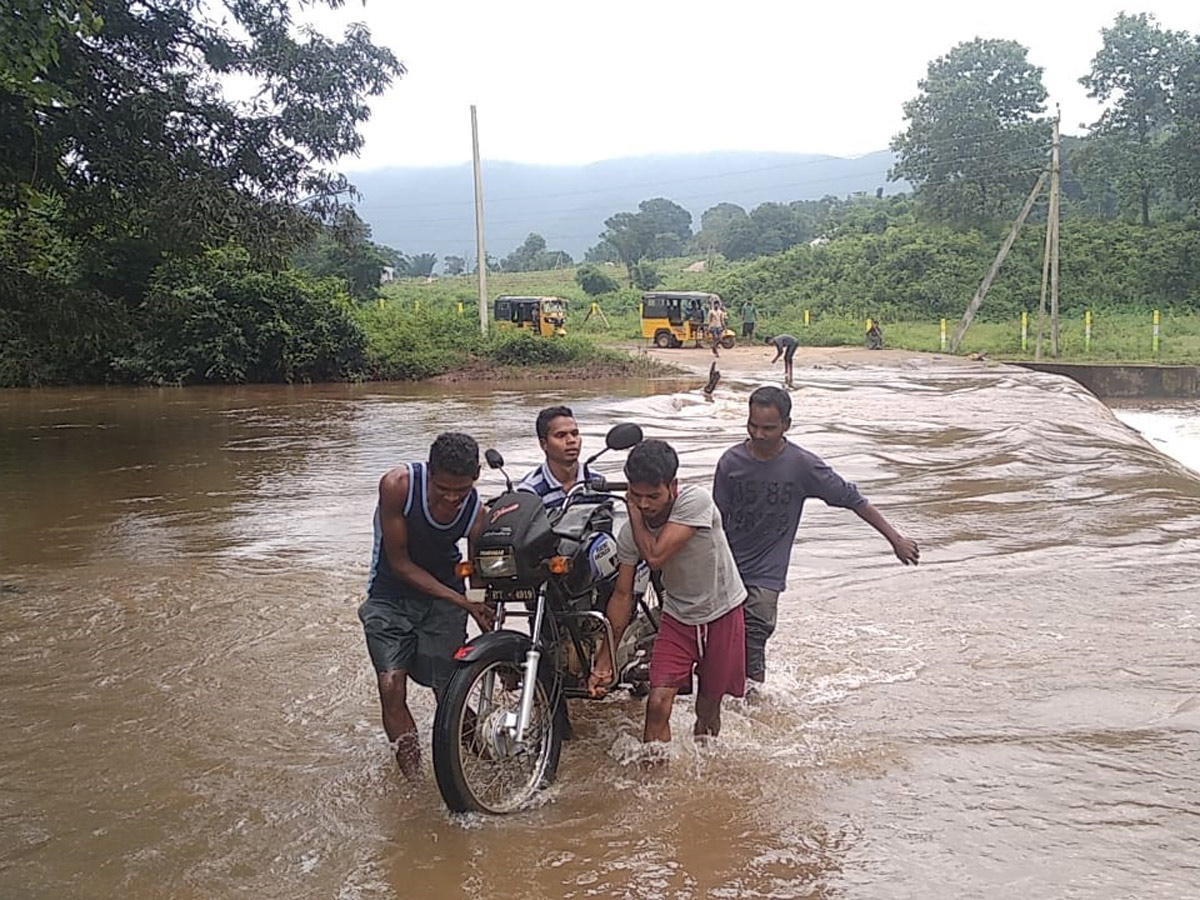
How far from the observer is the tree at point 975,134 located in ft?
157

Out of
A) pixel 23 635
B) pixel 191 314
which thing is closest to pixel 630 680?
pixel 23 635

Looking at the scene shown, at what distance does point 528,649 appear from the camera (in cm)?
413

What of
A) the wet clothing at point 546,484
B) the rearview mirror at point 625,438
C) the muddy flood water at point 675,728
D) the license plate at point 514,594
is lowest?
the muddy flood water at point 675,728

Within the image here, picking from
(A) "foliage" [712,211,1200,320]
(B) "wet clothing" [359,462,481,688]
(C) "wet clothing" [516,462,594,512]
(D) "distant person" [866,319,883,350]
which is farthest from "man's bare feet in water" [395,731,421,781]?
(A) "foliage" [712,211,1200,320]

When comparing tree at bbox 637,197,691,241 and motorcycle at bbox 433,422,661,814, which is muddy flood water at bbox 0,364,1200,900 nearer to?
motorcycle at bbox 433,422,661,814

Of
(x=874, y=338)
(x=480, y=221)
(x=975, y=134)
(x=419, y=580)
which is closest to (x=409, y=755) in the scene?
(x=419, y=580)

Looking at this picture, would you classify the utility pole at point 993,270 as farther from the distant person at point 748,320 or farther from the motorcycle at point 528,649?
the motorcycle at point 528,649

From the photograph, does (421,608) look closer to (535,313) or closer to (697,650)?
(697,650)

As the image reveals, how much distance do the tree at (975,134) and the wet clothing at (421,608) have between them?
47770 mm

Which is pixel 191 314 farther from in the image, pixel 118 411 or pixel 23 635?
pixel 23 635

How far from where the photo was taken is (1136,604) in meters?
7.25

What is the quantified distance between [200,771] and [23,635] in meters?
2.73

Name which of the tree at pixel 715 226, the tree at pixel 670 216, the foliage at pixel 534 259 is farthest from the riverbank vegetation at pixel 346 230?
the tree at pixel 670 216

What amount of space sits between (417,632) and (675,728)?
4.30 ft
